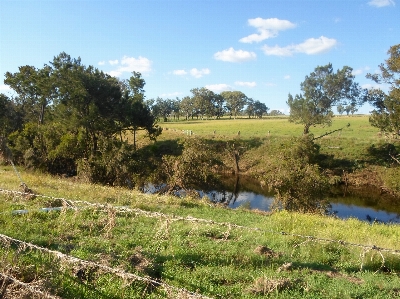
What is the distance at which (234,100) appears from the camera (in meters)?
140

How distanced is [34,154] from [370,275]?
37269mm

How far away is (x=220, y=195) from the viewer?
3145 centimetres

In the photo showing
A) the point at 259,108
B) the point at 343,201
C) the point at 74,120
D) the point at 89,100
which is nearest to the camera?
the point at 343,201

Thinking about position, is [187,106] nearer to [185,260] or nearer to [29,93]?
[29,93]

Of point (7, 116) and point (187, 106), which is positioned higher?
point (187, 106)

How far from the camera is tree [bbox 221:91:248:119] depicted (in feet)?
456

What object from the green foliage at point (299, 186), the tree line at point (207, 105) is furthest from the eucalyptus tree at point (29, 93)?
the tree line at point (207, 105)

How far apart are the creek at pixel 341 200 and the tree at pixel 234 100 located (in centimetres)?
10164

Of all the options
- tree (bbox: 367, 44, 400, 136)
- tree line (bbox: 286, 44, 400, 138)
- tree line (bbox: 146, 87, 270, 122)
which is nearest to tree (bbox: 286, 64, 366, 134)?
tree line (bbox: 286, 44, 400, 138)

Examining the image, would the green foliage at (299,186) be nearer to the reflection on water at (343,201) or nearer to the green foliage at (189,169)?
the reflection on water at (343,201)

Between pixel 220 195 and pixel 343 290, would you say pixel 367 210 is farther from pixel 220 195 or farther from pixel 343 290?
pixel 343 290

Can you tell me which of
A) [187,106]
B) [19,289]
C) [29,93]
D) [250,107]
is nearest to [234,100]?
[250,107]

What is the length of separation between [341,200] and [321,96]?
2992 centimetres

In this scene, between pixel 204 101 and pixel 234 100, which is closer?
pixel 204 101
